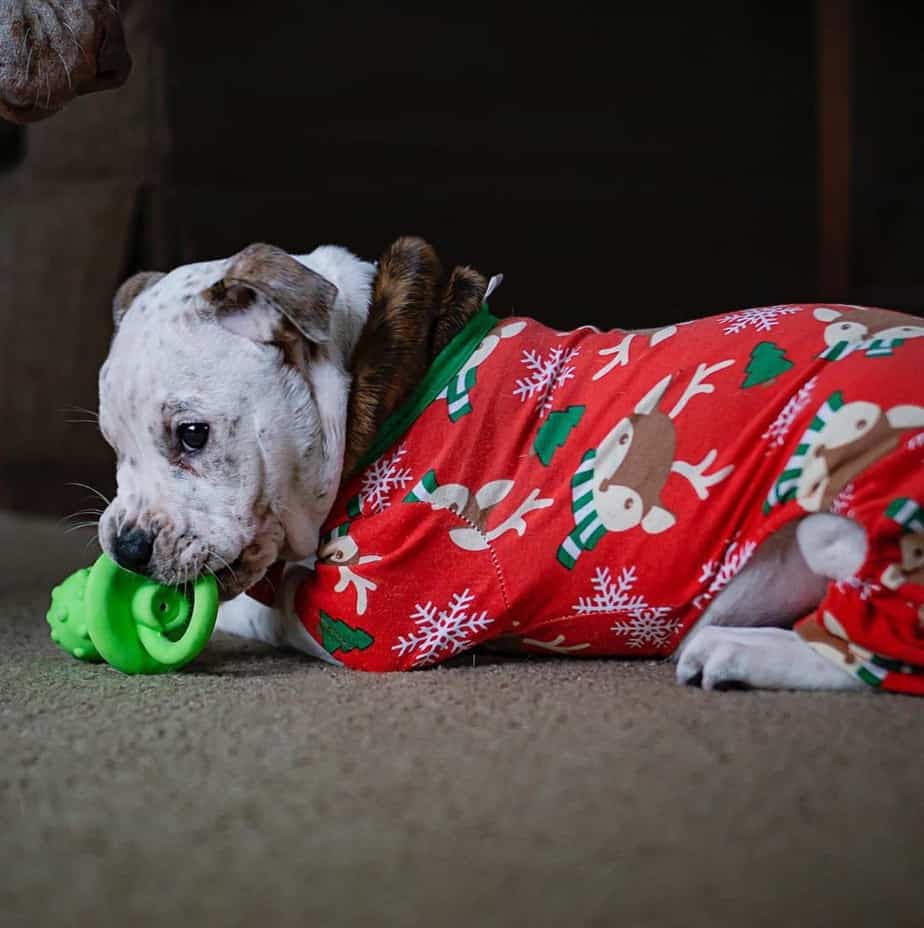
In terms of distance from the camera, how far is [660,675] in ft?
5.04

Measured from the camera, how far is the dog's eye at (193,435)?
5.11 feet

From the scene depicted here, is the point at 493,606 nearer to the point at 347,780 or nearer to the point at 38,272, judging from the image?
the point at 347,780

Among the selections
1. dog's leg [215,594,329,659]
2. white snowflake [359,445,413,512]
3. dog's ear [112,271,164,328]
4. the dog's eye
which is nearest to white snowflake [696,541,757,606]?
white snowflake [359,445,413,512]

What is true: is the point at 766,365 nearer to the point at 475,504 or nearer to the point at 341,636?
the point at 475,504

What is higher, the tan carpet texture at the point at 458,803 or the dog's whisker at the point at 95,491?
the tan carpet texture at the point at 458,803

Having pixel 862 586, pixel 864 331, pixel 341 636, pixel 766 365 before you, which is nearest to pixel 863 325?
pixel 864 331

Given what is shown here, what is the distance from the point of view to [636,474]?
1534mm

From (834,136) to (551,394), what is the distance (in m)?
2.16

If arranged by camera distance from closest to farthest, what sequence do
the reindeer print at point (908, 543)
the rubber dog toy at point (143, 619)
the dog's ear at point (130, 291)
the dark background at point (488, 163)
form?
1. the reindeer print at point (908, 543)
2. the rubber dog toy at point (143, 619)
3. the dog's ear at point (130, 291)
4. the dark background at point (488, 163)

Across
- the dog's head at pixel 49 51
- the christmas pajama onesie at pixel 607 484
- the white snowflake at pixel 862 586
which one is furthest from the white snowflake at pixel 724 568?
the dog's head at pixel 49 51

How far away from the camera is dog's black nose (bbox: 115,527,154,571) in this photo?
156 centimetres

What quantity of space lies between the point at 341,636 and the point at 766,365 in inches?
23.1

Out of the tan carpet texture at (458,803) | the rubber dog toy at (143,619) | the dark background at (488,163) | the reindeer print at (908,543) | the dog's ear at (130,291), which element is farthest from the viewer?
the dark background at (488,163)

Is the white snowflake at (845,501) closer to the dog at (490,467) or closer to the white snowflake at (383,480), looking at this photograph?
the dog at (490,467)
